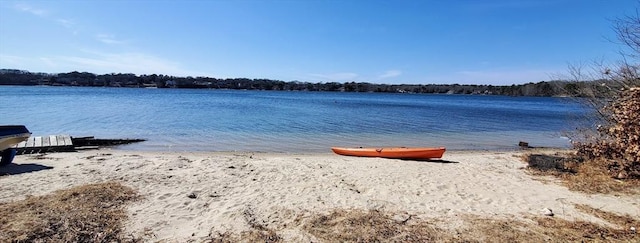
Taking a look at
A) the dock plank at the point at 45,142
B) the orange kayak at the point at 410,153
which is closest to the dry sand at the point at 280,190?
the orange kayak at the point at 410,153

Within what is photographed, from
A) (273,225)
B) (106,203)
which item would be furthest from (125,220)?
(273,225)

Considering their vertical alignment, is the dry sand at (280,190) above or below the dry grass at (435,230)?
below

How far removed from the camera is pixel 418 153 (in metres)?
11.9

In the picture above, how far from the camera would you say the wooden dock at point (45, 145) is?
1149cm

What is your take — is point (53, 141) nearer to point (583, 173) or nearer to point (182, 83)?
point (583, 173)

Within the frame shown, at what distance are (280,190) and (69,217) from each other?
3484 millimetres

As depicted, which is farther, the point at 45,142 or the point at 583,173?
the point at 45,142

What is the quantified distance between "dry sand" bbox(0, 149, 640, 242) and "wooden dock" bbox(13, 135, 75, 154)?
1.13m

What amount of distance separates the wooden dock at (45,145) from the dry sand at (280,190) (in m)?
1.13

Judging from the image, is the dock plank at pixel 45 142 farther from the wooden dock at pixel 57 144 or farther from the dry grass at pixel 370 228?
the dry grass at pixel 370 228

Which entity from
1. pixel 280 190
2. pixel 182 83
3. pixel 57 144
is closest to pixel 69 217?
pixel 280 190

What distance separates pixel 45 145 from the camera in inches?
472

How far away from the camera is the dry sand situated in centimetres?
561

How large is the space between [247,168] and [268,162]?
1125 mm
